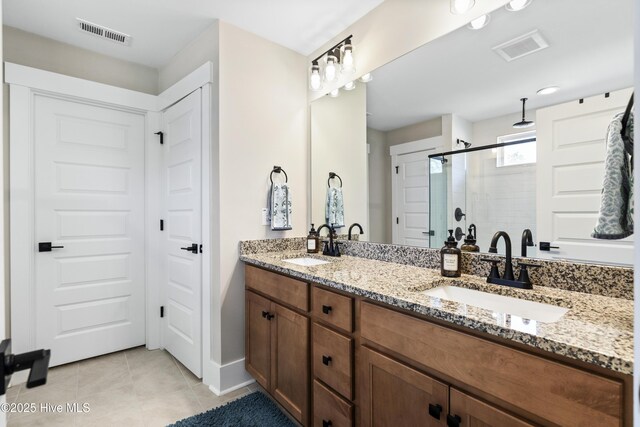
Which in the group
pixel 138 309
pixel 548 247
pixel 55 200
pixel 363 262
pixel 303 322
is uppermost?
pixel 55 200

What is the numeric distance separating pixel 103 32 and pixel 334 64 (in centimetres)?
166

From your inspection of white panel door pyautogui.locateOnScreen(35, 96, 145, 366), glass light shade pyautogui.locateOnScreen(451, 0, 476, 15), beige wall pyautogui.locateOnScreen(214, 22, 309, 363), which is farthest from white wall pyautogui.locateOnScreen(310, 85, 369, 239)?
white panel door pyautogui.locateOnScreen(35, 96, 145, 366)

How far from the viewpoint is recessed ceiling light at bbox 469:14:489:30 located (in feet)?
5.08

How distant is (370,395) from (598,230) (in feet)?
3.27

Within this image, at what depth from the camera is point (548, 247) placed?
1390mm

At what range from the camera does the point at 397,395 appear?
121cm

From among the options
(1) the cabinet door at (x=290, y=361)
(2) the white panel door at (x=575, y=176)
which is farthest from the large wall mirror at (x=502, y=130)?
(1) the cabinet door at (x=290, y=361)

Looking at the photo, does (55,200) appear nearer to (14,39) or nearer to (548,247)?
(14,39)

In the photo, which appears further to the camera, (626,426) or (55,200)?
(55,200)

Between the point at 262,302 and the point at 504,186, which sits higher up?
the point at 504,186

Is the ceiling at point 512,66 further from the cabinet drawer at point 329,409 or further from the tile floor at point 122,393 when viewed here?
the tile floor at point 122,393

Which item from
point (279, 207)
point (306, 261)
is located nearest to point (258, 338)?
point (306, 261)

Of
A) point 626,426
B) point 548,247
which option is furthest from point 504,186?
point 626,426

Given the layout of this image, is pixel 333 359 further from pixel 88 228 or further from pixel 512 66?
pixel 88 228
